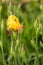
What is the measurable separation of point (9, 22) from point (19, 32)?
8 centimetres

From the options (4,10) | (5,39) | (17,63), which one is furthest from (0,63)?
(4,10)

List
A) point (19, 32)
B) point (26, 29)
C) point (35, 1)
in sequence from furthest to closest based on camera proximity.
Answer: point (35, 1) < point (26, 29) < point (19, 32)

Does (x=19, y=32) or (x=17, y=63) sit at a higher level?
(x=19, y=32)

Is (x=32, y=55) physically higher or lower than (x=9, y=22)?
lower

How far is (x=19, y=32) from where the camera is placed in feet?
3.61

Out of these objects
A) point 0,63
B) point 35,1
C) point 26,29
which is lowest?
point 0,63

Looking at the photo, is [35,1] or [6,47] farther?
[35,1]

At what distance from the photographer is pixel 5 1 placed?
6.50 feet

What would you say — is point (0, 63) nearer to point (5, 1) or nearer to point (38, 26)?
point (38, 26)

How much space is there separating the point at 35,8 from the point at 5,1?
0.78ft

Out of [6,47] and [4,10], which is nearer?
[6,47]

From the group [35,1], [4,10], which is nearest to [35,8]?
[35,1]

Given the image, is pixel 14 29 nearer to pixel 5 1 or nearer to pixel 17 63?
pixel 17 63

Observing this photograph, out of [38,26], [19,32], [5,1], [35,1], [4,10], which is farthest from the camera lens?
[35,1]
